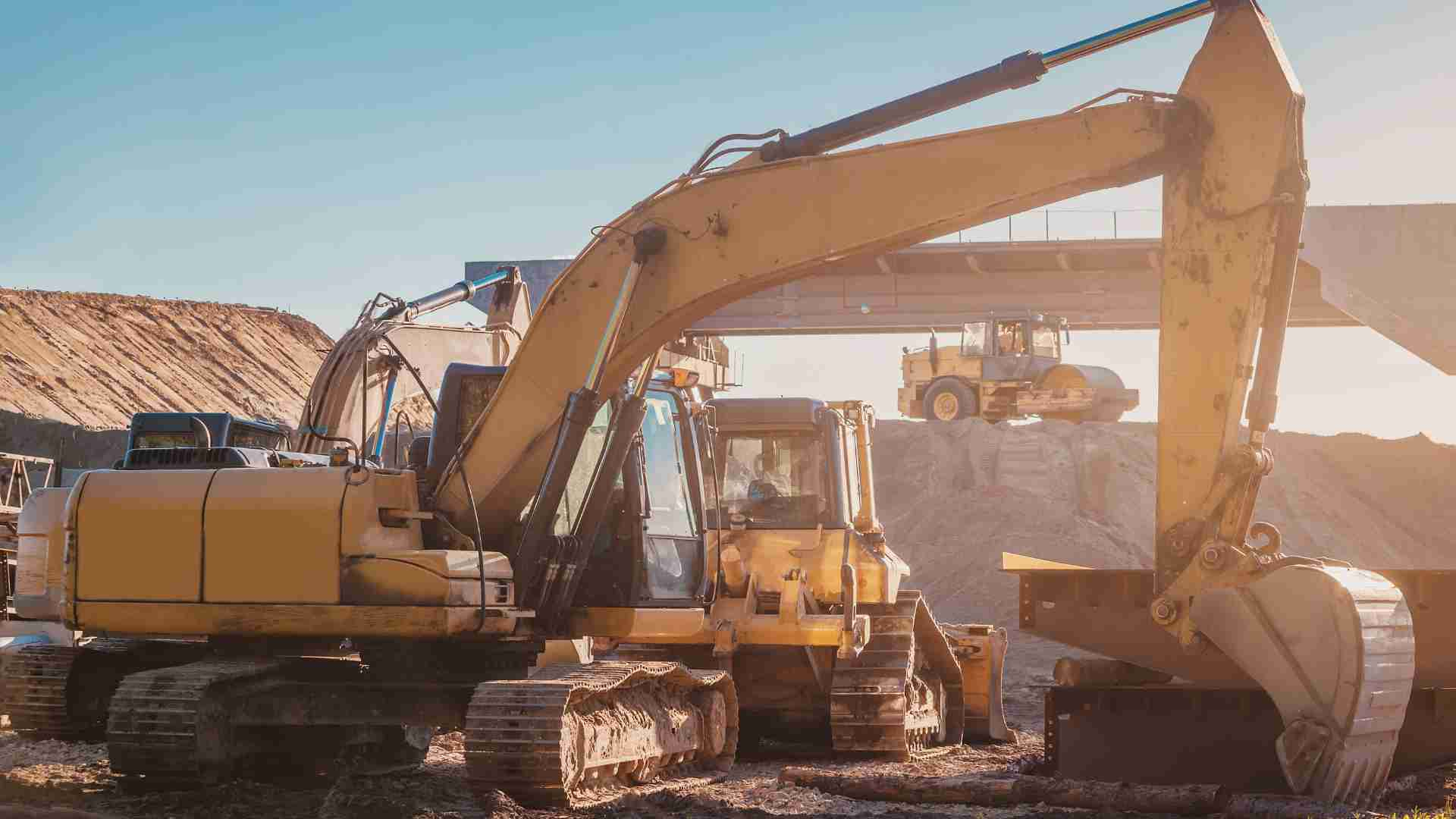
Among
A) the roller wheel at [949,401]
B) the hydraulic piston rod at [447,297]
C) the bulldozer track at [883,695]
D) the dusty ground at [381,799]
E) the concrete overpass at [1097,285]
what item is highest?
the concrete overpass at [1097,285]

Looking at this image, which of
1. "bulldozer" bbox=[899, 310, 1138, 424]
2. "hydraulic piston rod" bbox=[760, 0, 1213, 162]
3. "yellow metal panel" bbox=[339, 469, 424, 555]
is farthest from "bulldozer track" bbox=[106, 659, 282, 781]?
"bulldozer" bbox=[899, 310, 1138, 424]

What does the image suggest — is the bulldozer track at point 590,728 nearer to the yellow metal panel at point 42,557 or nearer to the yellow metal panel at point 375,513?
the yellow metal panel at point 375,513

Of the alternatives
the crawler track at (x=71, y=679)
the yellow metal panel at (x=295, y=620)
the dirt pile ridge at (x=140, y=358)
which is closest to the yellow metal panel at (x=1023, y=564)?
the yellow metal panel at (x=295, y=620)

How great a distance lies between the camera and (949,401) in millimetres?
37844

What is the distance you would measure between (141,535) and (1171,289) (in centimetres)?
566

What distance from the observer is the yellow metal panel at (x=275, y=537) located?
8500mm

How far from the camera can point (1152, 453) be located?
4000 centimetres

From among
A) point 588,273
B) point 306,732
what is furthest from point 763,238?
point 306,732

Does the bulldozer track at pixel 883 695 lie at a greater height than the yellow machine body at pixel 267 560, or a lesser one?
lesser

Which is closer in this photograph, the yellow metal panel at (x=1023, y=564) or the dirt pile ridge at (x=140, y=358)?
the yellow metal panel at (x=1023, y=564)

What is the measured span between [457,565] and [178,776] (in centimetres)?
184

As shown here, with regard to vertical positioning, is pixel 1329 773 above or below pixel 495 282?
below

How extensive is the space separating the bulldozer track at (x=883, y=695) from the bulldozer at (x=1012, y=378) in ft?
80.7

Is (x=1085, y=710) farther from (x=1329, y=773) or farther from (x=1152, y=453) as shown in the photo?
(x=1152, y=453)
